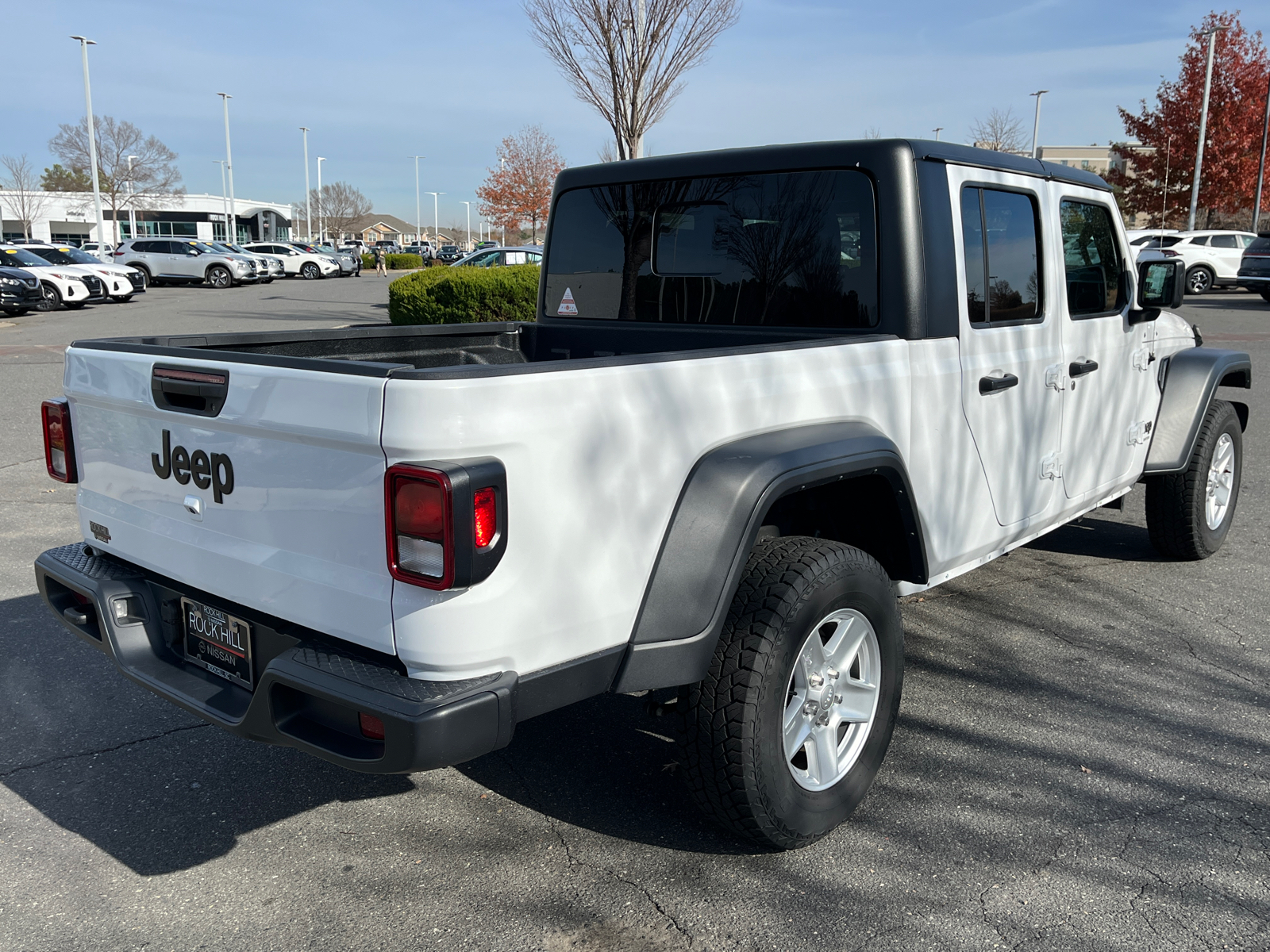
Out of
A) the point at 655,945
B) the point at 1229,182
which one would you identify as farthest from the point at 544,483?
the point at 1229,182

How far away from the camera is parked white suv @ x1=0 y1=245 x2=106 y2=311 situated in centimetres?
2355

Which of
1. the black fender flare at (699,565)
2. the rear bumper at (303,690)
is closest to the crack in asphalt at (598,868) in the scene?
the black fender flare at (699,565)

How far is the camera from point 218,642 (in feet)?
9.12

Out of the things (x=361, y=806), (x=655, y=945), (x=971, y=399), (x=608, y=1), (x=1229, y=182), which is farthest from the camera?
(x=1229, y=182)

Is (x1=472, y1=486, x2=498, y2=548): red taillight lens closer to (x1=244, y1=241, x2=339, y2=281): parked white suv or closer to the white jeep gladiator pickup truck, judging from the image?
the white jeep gladiator pickup truck

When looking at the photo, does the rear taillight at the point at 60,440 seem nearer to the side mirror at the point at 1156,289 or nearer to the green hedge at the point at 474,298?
A: the side mirror at the point at 1156,289

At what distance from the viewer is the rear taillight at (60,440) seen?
325 centimetres

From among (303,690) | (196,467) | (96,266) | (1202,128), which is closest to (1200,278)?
(1202,128)

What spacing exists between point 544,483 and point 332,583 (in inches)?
22.3

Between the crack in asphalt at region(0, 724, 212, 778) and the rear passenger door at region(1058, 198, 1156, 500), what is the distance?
3595 millimetres

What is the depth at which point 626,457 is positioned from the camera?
2.44m

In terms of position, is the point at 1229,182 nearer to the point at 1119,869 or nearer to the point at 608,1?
Result: the point at 608,1

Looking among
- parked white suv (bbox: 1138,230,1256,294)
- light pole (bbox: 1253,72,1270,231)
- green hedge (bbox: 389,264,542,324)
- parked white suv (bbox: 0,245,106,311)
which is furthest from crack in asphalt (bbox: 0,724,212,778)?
light pole (bbox: 1253,72,1270,231)

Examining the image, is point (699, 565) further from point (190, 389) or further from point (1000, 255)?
point (1000, 255)
